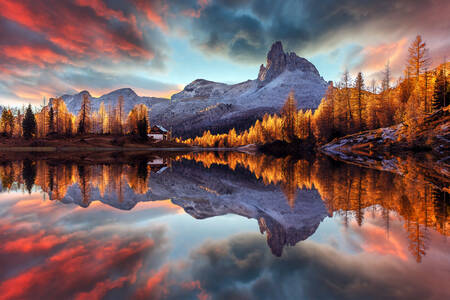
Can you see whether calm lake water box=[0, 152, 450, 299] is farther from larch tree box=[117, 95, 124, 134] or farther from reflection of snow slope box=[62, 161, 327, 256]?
larch tree box=[117, 95, 124, 134]

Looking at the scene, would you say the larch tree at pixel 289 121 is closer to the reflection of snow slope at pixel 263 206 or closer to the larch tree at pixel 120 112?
the larch tree at pixel 120 112

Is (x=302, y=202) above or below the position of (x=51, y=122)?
below

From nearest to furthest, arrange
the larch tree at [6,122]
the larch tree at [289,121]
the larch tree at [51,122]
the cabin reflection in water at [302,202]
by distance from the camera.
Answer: the cabin reflection in water at [302,202] < the larch tree at [289,121] < the larch tree at [51,122] < the larch tree at [6,122]

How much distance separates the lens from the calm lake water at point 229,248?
290cm

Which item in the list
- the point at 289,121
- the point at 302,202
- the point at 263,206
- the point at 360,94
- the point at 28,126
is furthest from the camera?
the point at 289,121

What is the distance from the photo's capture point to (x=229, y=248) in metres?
4.27

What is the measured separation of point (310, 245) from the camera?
14.2ft

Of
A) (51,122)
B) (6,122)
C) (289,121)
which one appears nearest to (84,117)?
(51,122)

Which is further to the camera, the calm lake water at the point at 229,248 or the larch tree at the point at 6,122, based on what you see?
Result: the larch tree at the point at 6,122

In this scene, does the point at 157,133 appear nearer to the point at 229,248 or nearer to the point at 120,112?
the point at 120,112

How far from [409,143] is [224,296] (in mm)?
44903

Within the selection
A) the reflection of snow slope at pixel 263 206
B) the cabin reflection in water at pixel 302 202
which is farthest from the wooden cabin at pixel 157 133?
the reflection of snow slope at pixel 263 206

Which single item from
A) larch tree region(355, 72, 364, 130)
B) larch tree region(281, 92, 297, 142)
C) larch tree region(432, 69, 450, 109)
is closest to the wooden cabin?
larch tree region(281, 92, 297, 142)

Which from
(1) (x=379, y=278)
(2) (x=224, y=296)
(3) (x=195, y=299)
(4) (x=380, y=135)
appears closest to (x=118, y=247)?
(3) (x=195, y=299)
